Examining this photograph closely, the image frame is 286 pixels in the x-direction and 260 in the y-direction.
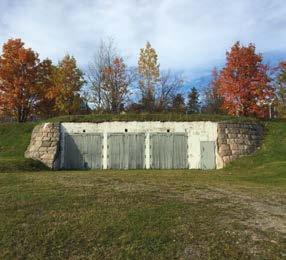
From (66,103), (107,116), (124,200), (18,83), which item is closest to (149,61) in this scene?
(66,103)

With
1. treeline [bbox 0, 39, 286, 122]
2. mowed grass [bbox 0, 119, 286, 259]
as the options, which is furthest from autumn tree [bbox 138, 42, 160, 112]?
mowed grass [bbox 0, 119, 286, 259]

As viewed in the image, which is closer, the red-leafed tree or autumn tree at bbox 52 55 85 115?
the red-leafed tree

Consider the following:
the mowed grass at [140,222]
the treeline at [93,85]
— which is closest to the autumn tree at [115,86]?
the treeline at [93,85]

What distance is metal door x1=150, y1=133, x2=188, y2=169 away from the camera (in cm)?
2861

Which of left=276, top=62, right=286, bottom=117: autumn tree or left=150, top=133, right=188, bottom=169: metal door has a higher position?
left=276, top=62, right=286, bottom=117: autumn tree

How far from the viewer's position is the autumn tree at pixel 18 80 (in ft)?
141

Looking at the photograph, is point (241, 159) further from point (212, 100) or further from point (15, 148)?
point (212, 100)

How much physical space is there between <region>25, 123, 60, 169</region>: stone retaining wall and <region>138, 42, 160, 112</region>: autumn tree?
18.3m

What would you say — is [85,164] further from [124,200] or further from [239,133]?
Result: [124,200]

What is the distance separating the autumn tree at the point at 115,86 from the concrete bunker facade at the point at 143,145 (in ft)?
50.8

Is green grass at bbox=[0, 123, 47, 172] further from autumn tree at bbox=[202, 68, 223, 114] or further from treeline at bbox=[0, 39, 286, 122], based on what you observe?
autumn tree at bbox=[202, 68, 223, 114]

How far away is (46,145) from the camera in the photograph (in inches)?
1123

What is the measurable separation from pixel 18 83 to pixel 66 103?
4.97m

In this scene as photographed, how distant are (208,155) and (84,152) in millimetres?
8068
